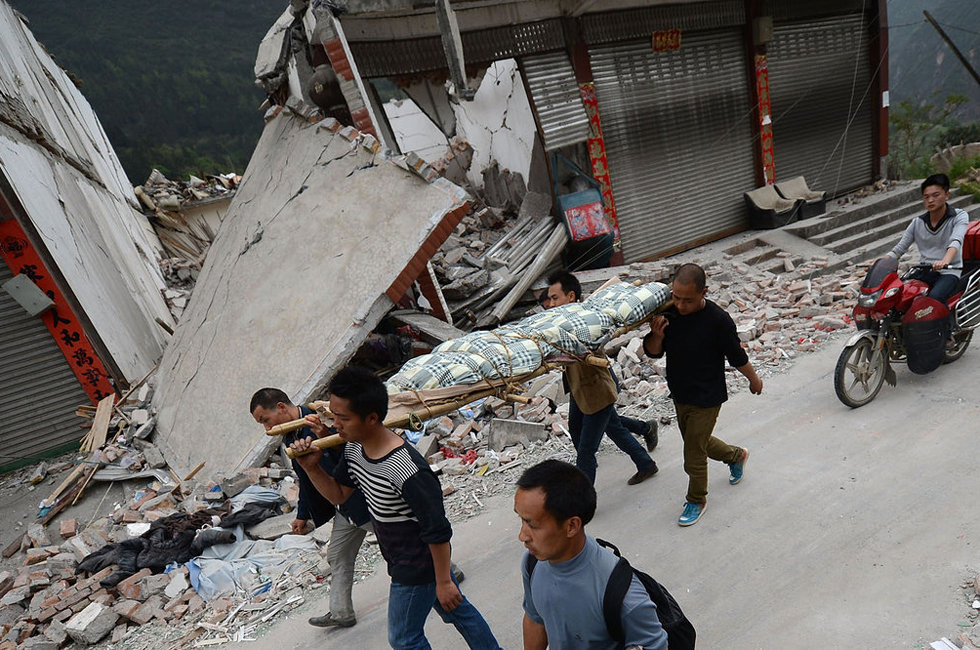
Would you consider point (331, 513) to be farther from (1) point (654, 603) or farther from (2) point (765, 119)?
(2) point (765, 119)

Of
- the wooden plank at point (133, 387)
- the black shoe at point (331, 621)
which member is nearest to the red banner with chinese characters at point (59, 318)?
the wooden plank at point (133, 387)

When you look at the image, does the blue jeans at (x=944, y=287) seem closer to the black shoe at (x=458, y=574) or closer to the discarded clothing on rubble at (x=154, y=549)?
the black shoe at (x=458, y=574)

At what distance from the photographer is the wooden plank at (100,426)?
6.35 m

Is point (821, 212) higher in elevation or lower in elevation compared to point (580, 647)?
lower

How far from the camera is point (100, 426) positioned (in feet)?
21.5

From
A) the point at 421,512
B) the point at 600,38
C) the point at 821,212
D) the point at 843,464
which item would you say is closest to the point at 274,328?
the point at 421,512

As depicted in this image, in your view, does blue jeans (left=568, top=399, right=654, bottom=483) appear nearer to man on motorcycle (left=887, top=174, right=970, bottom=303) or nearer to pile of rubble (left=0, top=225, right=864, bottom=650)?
pile of rubble (left=0, top=225, right=864, bottom=650)

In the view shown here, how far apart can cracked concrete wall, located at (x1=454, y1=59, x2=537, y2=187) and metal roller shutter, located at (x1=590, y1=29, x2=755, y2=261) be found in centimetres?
141

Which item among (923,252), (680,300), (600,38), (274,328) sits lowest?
(923,252)

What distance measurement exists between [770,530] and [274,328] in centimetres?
489

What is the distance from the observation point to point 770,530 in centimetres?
325

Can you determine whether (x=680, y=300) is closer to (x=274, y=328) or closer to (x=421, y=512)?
(x=421, y=512)

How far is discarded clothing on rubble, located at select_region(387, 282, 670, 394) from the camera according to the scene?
2.75 metres

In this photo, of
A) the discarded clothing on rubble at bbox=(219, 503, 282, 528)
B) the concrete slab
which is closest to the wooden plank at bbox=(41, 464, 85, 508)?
the concrete slab
